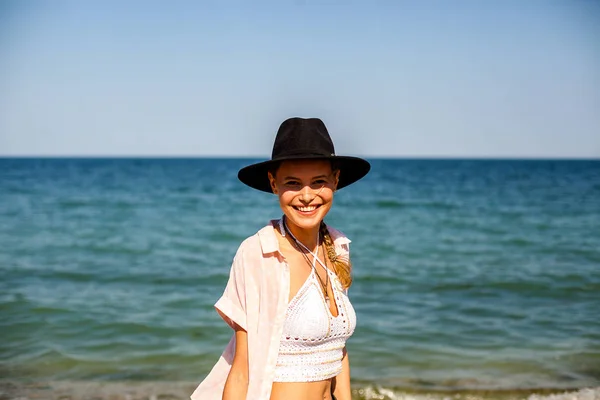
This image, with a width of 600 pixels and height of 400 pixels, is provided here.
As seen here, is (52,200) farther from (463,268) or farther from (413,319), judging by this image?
(413,319)

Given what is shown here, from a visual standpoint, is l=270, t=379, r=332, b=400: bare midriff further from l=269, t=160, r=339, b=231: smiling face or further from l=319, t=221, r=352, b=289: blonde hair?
l=269, t=160, r=339, b=231: smiling face

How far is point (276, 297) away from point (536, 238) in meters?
16.9

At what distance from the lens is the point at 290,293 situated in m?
2.97

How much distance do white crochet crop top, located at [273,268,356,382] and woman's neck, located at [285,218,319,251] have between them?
13 centimetres

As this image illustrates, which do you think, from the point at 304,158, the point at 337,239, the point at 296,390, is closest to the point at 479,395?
the point at 337,239

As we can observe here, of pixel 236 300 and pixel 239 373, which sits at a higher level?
pixel 236 300

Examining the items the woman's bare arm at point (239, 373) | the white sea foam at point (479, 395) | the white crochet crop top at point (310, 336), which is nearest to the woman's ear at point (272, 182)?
the white crochet crop top at point (310, 336)

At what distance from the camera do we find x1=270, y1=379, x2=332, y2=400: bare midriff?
9.73 feet

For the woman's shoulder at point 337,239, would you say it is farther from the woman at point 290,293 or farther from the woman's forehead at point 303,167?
the woman's forehead at point 303,167

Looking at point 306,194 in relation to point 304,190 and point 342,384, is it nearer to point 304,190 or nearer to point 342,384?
point 304,190

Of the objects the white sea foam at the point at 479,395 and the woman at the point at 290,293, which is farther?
the white sea foam at the point at 479,395

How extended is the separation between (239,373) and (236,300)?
0.28 m

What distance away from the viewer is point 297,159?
9.72 ft

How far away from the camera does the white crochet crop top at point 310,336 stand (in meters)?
2.92
